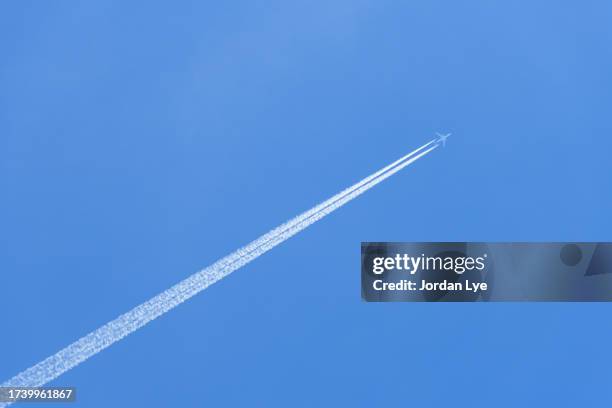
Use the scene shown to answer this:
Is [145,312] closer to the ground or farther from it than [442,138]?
closer to the ground

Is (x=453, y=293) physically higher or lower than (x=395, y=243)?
lower

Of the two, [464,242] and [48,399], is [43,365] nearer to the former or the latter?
[48,399]

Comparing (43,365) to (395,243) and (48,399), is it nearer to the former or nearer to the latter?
(48,399)

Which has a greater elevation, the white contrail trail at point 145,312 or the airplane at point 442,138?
the airplane at point 442,138

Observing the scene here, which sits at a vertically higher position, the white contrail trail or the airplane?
the airplane

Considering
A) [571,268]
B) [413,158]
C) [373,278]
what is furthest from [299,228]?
[571,268]

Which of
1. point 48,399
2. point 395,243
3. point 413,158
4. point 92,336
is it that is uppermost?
point 413,158

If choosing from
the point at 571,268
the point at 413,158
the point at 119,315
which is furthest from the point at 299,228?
the point at 571,268
